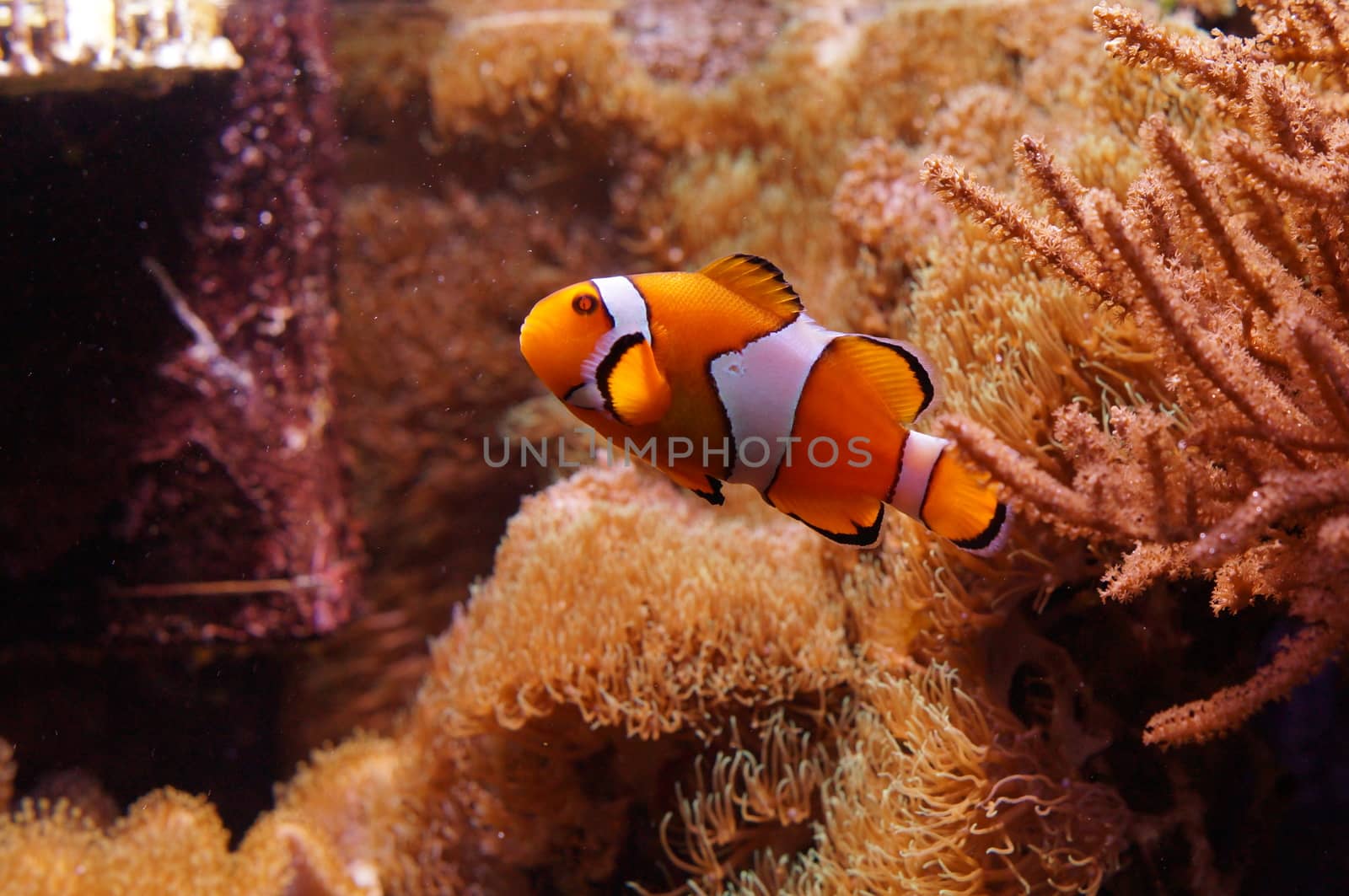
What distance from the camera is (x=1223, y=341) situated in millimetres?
1567

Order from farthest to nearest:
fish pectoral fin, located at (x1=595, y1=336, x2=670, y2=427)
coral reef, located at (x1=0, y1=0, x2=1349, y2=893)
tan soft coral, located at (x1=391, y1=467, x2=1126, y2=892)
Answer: tan soft coral, located at (x1=391, y1=467, x2=1126, y2=892) < coral reef, located at (x1=0, y1=0, x2=1349, y2=893) < fish pectoral fin, located at (x1=595, y1=336, x2=670, y2=427)

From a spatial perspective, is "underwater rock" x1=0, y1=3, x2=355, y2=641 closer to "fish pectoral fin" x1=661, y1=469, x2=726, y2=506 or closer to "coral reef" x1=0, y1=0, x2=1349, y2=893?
"coral reef" x1=0, y1=0, x2=1349, y2=893

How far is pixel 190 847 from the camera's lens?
147 inches

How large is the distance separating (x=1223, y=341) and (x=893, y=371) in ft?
2.10

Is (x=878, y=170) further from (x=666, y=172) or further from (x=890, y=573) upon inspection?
(x=890, y=573)

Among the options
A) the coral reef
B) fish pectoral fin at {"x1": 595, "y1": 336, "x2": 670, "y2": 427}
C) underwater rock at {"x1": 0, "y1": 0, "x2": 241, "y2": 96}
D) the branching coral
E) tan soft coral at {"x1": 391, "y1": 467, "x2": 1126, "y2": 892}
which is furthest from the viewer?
underwater rock at {"x1": 0, "y1": 0, "x2": 241, "y2": 96}

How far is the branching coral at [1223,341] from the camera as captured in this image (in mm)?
1377

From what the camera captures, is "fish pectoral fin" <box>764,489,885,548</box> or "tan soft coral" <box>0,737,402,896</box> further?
"tan soft coral" <box>0,737,402,896</box>

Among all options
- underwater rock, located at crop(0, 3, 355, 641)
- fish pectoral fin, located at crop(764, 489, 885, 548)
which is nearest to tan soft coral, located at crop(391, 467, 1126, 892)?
fish pectoral fin, located at crop(764, 489, 885, 548)

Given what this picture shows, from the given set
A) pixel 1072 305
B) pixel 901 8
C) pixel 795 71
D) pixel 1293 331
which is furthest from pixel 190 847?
pixel 901 8

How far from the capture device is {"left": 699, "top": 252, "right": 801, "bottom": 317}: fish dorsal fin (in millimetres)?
1609

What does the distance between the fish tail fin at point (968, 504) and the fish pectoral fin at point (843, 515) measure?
4.3 inches

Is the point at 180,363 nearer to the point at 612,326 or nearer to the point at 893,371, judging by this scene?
the point at 612,326

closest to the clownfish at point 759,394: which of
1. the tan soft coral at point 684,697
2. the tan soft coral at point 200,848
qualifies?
the tan soft coral at point 684,697
